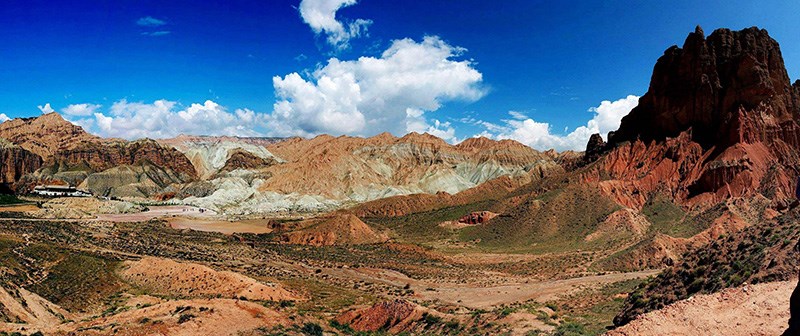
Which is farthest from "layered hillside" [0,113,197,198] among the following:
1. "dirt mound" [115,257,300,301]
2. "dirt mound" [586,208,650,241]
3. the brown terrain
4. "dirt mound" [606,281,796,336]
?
"dirt mound" [606,281,796,336]

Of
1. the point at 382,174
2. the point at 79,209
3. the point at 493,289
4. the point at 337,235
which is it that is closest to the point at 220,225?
the point at 79,209

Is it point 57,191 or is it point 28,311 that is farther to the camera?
point 57,191

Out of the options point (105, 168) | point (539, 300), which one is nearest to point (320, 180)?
point (105, 168)

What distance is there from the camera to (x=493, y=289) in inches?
1746

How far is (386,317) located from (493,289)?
17753mm

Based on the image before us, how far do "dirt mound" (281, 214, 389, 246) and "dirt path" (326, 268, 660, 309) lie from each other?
25.5 m

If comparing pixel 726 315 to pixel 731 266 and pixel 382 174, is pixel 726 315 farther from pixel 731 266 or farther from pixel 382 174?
pixel 382 174

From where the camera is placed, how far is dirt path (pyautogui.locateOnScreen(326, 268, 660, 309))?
38188 millimetres

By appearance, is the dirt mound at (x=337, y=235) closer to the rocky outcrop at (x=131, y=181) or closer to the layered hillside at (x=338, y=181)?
the layered hillside at (x=338, y=181)

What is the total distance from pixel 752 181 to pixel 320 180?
429ft

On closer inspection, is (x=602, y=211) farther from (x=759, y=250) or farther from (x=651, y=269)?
(x=759, y=250)

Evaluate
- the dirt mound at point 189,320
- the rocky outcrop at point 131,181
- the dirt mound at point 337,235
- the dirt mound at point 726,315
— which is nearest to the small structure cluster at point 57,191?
the rocky outcrop at point 131,181

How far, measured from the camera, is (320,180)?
174125 millimetres

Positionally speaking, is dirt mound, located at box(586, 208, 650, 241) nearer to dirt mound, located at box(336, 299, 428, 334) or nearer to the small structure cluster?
dirt mound, located at box(336, 299, 428, 334)
